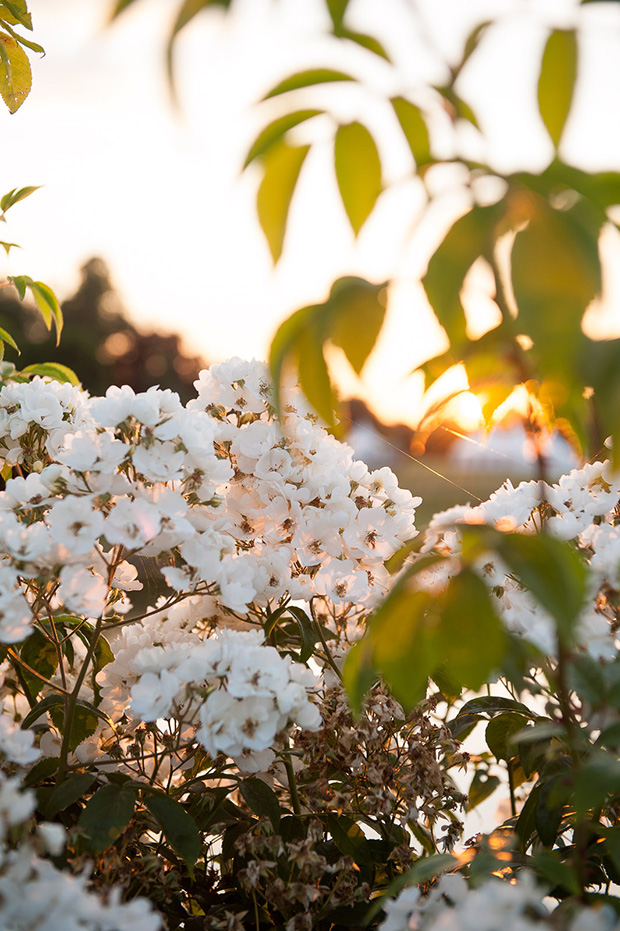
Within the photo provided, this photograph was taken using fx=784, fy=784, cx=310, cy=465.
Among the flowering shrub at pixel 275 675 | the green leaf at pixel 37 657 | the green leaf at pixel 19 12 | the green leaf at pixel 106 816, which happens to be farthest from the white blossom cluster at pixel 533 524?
the green leaf at pixel 19 12

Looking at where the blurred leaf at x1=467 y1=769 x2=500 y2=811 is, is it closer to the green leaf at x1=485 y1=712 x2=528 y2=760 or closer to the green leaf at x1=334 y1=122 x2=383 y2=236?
the green leaf at x1=485 y1=712 x2=528 y2=760

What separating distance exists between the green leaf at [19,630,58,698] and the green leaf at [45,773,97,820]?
1.07 feet

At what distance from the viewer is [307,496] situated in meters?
1.06

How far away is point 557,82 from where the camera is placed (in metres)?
0.48

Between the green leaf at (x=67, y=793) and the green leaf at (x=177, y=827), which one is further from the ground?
the green leaf at (x=67, y=793)

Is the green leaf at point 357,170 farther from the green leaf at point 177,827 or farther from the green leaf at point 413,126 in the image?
Result: the green leaf at point 177,827

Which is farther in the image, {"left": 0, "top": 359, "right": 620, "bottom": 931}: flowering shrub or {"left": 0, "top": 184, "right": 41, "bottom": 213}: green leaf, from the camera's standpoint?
{"left": 0, "top": 184, "right": 41, "bottom": 213}: green leaf

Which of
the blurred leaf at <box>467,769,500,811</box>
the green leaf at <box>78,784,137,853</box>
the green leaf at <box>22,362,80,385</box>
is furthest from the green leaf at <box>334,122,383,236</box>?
the blurred leaf at <box>467,769,500,811</box>

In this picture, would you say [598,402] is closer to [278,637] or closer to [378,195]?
[378,195]

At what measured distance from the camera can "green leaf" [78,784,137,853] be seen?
711 millimetres

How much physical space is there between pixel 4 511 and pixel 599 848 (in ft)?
2.48

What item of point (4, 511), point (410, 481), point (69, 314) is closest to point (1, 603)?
point (4, 511)

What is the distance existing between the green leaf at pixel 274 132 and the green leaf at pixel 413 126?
6 cm

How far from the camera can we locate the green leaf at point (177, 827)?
0.73 meters
